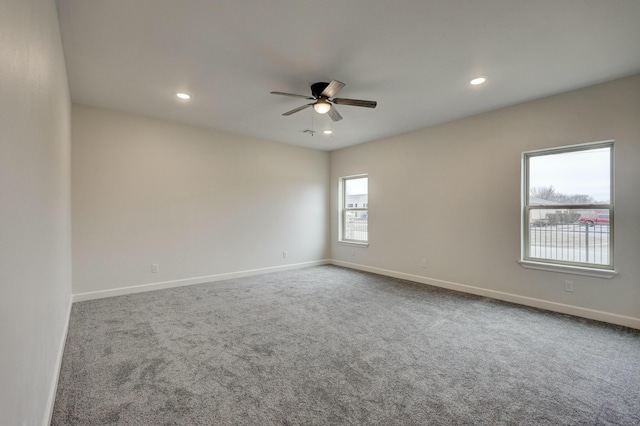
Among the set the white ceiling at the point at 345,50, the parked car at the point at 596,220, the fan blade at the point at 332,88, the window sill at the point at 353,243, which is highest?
the white ceiling at the point at 345,50

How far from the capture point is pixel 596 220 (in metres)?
3.51

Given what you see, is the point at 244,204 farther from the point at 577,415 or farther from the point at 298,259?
the point at 577,415

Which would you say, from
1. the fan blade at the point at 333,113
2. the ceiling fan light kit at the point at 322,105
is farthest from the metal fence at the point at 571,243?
the ceiling fan light kit at the point at 322,105

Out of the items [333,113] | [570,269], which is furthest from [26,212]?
[570,269]

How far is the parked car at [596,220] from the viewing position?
3.44 metres

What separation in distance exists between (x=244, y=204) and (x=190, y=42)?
3317 mm

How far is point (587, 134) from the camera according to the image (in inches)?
137

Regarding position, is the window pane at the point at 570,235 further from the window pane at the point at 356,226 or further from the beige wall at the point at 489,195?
the window pane at the point at 356,226

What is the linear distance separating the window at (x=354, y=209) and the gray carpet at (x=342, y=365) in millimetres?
2602

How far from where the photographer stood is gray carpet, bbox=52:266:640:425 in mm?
1854

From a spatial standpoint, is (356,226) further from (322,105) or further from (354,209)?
(322,105)

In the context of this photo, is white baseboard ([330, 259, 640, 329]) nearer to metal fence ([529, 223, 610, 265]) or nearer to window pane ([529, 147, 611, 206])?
metal fence ([529, 223, 610, 265])


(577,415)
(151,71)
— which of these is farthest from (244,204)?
(577,415)

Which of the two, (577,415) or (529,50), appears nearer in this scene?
(577,415)
